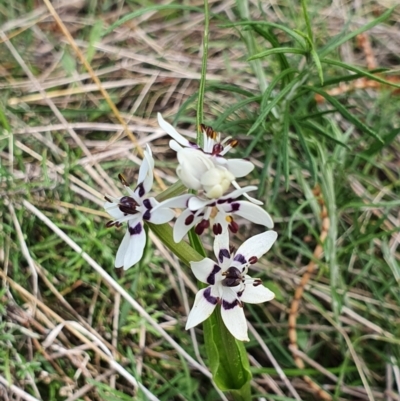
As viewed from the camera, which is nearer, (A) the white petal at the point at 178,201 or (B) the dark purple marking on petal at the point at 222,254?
(A) the white petal at the point at 178,201

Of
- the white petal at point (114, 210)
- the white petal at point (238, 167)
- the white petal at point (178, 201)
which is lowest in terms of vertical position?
the white petal at point (114, 210)

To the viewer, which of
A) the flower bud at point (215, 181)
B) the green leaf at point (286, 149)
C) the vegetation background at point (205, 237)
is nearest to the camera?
the flower bud at point (215, 181)

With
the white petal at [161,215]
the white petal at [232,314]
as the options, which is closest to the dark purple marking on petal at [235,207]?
the white petal at [161,215]

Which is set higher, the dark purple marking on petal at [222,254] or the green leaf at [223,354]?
the dark purple marking on petal at [222,254]

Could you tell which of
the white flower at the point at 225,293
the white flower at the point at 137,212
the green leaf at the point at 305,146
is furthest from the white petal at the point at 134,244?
the green leaf at the point at 305,146

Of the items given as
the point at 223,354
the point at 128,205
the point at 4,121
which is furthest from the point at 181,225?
the point at 4,121

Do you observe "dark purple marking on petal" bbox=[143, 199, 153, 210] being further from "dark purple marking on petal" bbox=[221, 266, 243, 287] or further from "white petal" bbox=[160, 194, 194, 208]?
"dark purple marking on petal" bbox=[221, 266, 243, 287]

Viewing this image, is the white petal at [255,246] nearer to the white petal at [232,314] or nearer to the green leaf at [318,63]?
the white petal at [232,314]

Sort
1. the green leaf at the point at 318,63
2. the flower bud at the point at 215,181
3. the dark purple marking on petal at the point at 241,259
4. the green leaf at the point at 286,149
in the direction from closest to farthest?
the flower bud at the point at 215,181, the dark purple marking on petal at the point at 241,259, the green leaf at the point at 318,63, the green leaf at the point at 286,149
